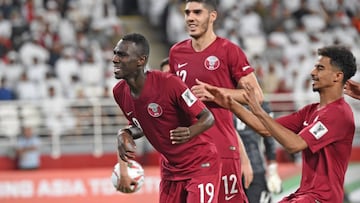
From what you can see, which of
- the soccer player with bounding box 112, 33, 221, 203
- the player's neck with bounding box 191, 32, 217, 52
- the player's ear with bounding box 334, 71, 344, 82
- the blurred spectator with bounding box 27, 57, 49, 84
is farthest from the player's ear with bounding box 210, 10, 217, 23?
the blurred spectator with bounding box 27, 57, 49, 84

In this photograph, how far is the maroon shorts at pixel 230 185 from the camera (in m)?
7.90

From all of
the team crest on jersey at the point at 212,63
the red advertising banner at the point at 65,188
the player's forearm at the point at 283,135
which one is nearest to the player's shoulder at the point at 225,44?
the team crest on jersey at the point at 212,63

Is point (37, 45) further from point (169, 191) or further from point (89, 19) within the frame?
point (169, 191)

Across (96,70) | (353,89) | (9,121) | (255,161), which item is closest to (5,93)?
(9,121)

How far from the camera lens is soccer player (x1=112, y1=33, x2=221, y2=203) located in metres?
7.13

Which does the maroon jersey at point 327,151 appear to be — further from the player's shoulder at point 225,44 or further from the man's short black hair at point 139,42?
the man's short black hair at point 139,42

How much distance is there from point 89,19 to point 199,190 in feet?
45.7

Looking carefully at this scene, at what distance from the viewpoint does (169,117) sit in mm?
7250

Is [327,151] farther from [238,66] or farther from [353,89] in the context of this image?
[238,66]

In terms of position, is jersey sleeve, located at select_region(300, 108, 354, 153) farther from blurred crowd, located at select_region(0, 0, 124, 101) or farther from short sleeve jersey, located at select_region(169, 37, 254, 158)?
blurred crowd, located at select_region(0, 0, 124, 101)

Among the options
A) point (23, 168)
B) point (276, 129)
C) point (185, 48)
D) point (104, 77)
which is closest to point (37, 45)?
point (104, 77)

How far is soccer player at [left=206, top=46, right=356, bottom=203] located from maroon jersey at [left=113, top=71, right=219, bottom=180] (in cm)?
29

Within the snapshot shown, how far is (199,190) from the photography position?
286 inches

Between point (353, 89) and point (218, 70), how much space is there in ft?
3.89
